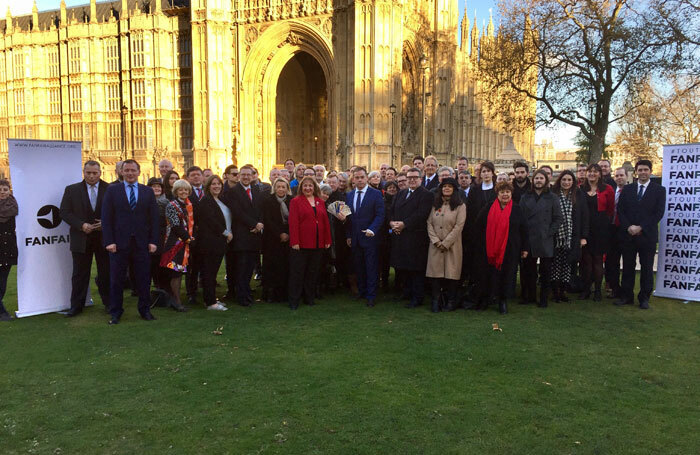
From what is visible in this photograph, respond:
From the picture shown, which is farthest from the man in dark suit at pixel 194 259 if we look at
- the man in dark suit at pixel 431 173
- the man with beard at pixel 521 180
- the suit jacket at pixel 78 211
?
the man with beard at pixel 521 180

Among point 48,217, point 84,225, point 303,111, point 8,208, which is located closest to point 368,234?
point 84,225

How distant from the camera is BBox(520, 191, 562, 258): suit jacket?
7.86 m

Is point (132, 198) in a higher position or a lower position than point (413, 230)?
higher

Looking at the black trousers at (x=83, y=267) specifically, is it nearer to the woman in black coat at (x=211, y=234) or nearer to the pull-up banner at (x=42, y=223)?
the pull-up banner at (x=42, y=223)

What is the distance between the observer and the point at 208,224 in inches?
305

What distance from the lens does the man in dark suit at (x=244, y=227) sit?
7.93m

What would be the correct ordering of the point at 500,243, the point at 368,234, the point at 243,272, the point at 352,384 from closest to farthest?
the point at 352,384
the point at 500,243
the point at 368,234
the point at 243,272

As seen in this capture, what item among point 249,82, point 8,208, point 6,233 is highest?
point 249,82

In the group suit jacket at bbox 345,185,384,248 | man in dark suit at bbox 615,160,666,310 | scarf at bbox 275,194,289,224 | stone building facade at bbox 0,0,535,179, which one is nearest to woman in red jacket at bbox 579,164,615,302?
man in dark suit at bbox 615,160,666,310

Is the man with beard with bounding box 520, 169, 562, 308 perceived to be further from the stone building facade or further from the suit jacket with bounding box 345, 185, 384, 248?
the stone building facade

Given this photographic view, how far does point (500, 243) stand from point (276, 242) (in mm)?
3657

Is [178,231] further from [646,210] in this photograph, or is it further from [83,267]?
[646,210]

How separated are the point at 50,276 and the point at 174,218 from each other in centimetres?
217

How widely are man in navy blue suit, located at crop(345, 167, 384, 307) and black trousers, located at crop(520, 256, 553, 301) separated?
2.51 m
